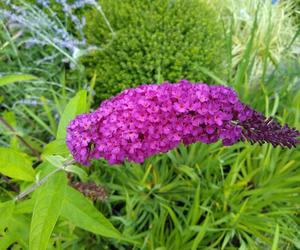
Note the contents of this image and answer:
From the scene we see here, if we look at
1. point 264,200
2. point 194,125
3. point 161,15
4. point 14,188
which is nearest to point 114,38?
point 161,15

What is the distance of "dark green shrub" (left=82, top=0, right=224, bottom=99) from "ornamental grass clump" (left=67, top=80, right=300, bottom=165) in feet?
4.44

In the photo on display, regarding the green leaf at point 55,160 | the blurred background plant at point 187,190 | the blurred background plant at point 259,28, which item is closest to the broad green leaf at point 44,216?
the green leaf at point 55,160

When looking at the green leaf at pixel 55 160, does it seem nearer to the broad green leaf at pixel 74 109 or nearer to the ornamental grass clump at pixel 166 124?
the ornamental grass clump at pixel 166 124

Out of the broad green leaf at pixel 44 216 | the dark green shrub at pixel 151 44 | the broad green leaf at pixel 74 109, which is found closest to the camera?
the broad green leaf at pixel 44 216

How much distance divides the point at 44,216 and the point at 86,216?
0.60 feet

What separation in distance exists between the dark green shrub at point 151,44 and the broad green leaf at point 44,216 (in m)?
1.50

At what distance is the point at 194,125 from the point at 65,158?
20.4 inches

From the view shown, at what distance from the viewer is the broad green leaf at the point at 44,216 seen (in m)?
1.21

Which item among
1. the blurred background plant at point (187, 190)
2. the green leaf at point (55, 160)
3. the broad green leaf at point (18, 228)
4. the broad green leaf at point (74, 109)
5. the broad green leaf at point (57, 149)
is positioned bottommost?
the blurred background plant at point (187, 190)

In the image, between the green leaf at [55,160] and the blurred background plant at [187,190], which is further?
the blurred background plant at [187,190]

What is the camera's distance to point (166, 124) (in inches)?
50.1

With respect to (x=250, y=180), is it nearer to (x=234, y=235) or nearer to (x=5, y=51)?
(x=234, y=235)

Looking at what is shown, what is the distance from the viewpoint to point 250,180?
2.42 m

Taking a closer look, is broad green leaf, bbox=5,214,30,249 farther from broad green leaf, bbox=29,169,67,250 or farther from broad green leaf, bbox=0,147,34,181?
broad green leaf, bbox=29,169,67,250
